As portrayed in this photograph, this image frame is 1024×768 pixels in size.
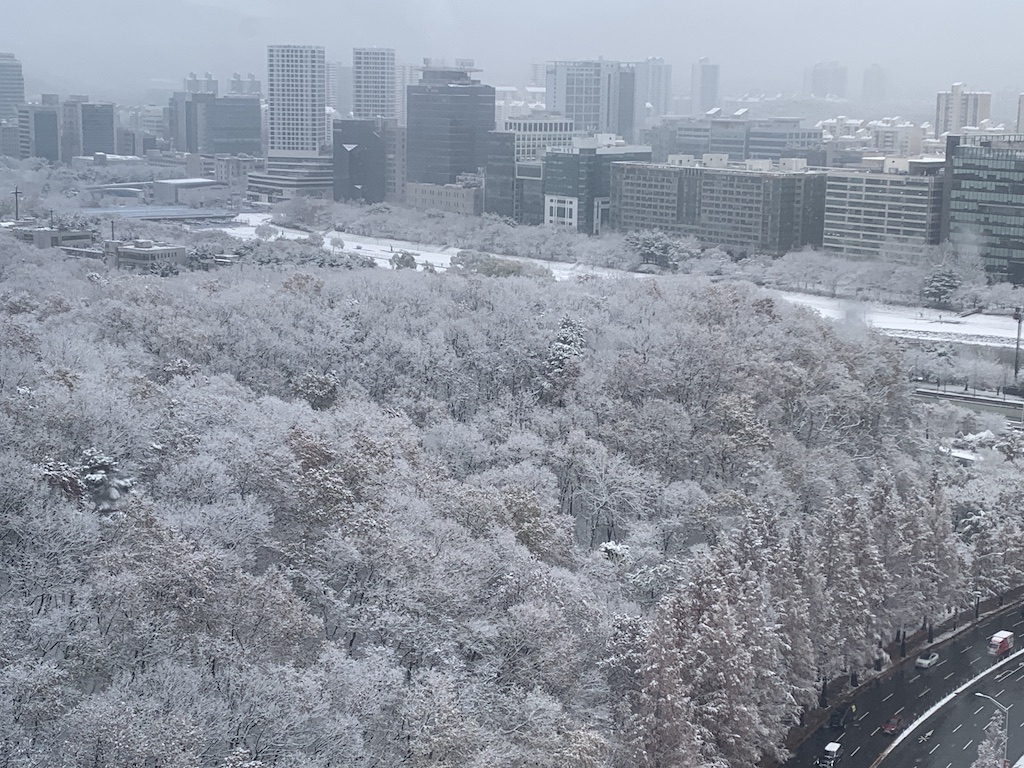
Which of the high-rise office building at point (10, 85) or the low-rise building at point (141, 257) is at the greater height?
the high-rise office building at point (10, 85)

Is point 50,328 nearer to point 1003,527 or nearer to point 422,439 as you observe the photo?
point 422,439

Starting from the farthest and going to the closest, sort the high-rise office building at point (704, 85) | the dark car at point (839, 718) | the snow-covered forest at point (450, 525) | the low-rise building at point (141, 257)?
1. the high-rise office building at point (704, 85)
2. the low-rise building at point (141, 257)
3. the dark car at point (839, 718)
4. the snow-covered forest at point (450, 525)

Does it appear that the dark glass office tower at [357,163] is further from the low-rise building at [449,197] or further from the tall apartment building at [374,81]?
the tall apartment building at [374,81]

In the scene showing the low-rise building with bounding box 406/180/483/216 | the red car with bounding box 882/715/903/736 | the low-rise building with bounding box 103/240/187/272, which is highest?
the low-rise building with bounding box 406/180/483/216

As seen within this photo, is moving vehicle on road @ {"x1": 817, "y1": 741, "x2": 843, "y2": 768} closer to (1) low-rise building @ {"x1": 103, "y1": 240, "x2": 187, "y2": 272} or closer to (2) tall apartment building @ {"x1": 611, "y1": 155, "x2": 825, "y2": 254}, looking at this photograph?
(1) low-rise building @ {"x1": 103, "y1": 240, "x2": 187, "y2": 272}

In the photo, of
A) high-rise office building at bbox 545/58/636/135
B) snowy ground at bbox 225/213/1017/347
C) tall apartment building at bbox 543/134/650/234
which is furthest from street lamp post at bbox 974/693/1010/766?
high-rise office building at bbox 545/58/636/135

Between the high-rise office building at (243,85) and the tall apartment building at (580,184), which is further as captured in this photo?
the high-rise office building at (243,85)

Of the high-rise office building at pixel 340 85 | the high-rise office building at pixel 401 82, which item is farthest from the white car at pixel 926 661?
the high-rise office building at pixel 340 85
